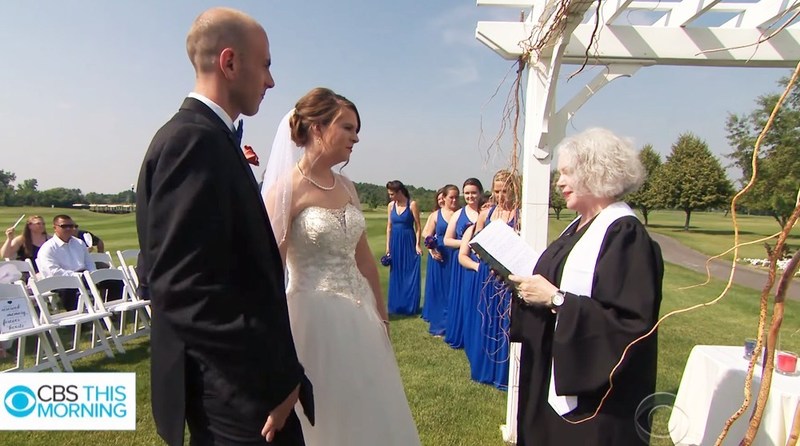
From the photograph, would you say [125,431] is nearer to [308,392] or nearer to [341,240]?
[341,240]

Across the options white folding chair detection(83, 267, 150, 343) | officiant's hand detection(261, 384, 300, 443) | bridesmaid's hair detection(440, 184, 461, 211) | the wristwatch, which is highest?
bridesmaid's hair detection(440, 184, 461, 211)

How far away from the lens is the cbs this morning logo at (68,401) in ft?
12.6

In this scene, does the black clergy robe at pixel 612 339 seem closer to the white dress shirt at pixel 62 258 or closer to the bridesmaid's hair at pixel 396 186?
the bridesmaid's hair at pixel 396 186

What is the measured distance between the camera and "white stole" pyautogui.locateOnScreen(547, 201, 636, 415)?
2068mm

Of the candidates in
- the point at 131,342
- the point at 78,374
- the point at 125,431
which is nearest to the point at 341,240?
the point at 125,431

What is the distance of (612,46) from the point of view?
2.99 meters

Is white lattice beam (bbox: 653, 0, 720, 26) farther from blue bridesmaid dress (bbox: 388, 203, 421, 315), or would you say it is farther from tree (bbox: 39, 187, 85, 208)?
tree (bbox: 39, 187, 85, 208)

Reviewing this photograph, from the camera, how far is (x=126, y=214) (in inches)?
1465

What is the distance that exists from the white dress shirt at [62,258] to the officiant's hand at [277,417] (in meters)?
6.75

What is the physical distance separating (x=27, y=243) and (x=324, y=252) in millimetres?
8062

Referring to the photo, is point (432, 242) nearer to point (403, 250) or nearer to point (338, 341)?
point (403, 250)

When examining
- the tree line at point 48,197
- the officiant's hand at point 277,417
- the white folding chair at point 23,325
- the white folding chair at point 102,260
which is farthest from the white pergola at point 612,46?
the tree line at point 48,197

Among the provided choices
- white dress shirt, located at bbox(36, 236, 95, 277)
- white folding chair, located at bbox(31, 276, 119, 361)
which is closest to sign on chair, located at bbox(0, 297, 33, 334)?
white folding chair, located at bbox(31, 276, 119, 361)

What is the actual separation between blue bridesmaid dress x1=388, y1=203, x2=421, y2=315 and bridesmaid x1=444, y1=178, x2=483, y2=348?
1779 mm
